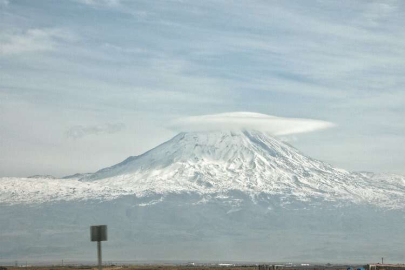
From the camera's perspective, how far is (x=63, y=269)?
153 meters

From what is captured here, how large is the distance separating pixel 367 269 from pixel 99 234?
2654 inches

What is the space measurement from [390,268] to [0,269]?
68.1 m

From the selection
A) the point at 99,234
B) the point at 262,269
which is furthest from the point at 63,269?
the point at 99,234

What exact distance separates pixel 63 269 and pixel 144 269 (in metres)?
15.0

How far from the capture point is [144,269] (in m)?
152

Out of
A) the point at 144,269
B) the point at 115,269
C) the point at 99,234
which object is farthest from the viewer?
the point at 144,269

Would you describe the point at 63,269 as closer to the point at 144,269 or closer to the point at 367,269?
the point at 144,269

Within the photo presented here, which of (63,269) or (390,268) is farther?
(63,269)

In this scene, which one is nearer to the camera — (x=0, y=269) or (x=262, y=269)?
(x=262, y=269)

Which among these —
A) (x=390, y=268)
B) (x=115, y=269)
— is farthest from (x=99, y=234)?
(x=115, y=269)

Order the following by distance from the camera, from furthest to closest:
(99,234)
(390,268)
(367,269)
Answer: (390,268)
(367,269)
(99,234)

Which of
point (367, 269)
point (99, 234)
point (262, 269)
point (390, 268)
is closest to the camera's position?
point (99, 234)

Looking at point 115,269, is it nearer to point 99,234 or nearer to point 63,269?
point 63,269

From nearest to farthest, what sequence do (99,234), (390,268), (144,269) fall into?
(99,234), (390,268), (144,269)
